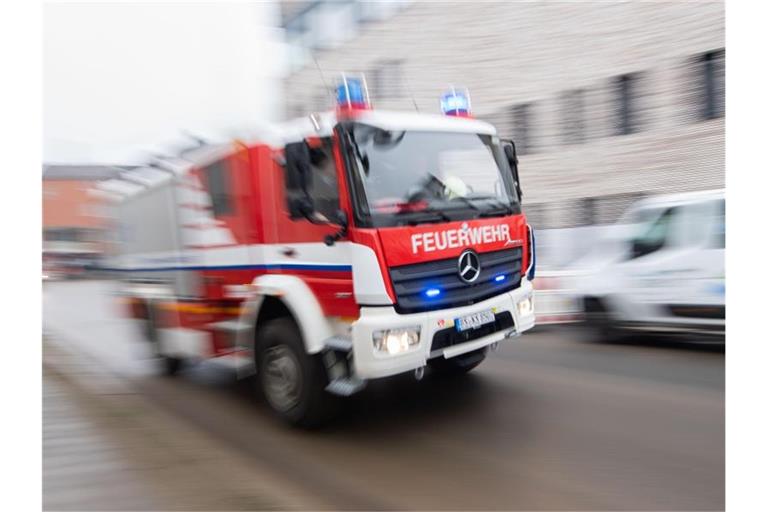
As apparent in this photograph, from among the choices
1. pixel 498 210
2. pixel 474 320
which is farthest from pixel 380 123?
→ pixel 474 320

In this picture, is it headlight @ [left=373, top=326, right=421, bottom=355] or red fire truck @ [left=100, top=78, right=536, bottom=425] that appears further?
red fire truck @ [left=100, top=78, right=536, bottom=425]

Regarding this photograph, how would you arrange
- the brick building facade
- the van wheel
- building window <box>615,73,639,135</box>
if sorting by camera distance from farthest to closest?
1. building window <box>615,73,639,135</box>
2. the brick building facade
3. the van wheel

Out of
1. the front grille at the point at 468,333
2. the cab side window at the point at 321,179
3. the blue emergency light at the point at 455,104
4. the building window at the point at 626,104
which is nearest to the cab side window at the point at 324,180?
the cab side window at the point at 321,179

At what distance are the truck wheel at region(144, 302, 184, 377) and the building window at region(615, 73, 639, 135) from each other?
428 inches

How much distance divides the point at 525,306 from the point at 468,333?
88 centimetres

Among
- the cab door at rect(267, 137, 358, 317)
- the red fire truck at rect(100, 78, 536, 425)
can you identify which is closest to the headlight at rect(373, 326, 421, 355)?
the red fire truck at rect(100, 78, 536, 425)

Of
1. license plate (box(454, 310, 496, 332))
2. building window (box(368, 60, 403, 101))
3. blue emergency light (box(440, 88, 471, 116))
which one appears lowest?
license plate (box(454, 310, 496, 332))

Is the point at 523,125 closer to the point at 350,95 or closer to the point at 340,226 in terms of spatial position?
the point at 350,95

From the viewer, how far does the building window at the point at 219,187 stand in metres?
5.56

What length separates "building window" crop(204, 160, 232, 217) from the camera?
5.56 metres

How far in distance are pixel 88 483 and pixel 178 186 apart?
3.09m

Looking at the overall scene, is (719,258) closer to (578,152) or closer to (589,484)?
(589,484)

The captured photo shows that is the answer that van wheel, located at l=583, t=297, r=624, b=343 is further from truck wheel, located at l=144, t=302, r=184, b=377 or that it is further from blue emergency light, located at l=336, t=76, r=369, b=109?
truck wheel, located at l=144, t=302, r=184, b=377
